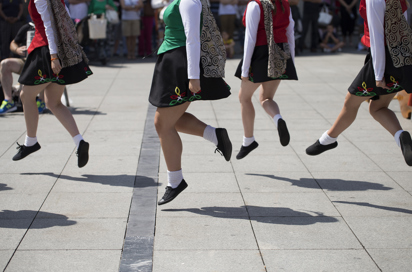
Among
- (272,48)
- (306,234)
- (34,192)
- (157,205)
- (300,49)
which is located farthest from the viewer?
(300,49)

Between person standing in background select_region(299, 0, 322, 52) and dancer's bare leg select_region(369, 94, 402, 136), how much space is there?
11488mm

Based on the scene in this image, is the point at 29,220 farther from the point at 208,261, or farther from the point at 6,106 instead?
the point at 6,106

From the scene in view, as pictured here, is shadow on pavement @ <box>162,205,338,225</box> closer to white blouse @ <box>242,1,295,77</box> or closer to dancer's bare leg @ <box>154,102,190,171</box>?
dancer's bare leg @ <box>154,102,190,171</box>

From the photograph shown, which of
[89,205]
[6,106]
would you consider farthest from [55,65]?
[6,106]

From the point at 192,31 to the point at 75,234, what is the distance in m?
1.57

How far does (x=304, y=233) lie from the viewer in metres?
3.83

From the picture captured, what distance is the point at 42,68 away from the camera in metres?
5.09

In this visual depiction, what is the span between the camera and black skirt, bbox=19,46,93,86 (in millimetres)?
5094

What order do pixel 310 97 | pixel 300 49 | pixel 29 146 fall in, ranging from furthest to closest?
pixel 300 49, pixel 310 97, pixel 29 146

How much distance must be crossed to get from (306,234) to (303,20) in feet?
43.0

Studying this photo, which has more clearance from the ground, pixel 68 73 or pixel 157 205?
pixel 68 73

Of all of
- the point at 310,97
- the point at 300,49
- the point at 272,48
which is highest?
the point at 272,48

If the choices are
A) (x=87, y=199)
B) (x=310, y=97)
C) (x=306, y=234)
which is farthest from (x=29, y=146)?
(x=310, y=97)

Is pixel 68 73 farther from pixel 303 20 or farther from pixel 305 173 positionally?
pixel 303 20
